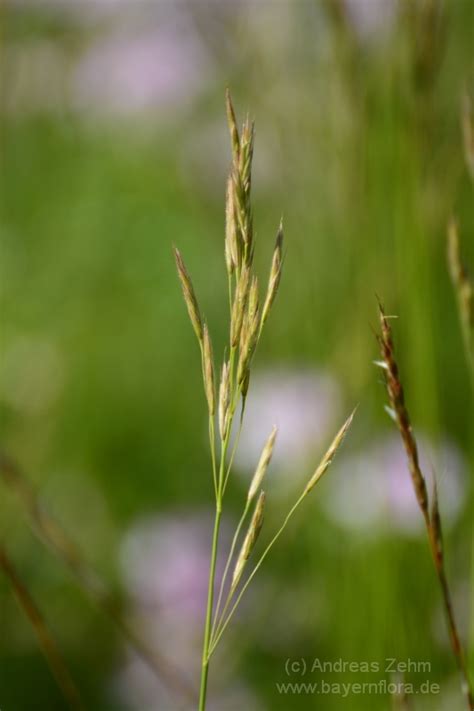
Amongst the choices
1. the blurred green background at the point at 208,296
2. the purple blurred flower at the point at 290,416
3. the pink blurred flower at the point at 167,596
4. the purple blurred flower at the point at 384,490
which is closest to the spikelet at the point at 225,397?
the blurred green background at the point at 208,296

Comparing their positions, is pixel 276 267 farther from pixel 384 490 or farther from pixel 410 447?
pixel 384 490

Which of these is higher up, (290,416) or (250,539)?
(250,539)

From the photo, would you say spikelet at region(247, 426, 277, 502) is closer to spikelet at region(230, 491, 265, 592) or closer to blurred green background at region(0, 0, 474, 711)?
spikelet at region(230, 491, 265, 592)

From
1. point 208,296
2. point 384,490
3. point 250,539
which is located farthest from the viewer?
point 208,296

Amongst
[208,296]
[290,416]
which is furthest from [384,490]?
[208,296]

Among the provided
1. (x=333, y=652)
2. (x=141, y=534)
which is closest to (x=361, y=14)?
(x=141, y=534)

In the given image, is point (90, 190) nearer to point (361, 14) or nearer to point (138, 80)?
point (138, 80)
